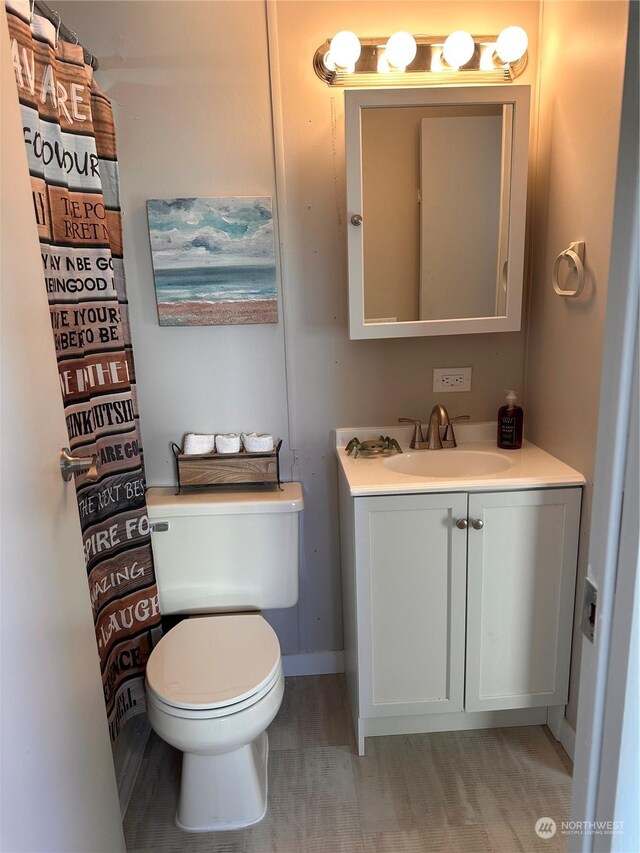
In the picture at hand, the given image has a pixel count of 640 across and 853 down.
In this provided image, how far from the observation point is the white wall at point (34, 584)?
2.93ft

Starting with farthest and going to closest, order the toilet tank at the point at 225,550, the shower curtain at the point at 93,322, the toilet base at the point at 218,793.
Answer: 1. the toilet tank at the point at 225,550
2. the toilet base at the point at 218,793
3. the shower curtain at the point at 93,322

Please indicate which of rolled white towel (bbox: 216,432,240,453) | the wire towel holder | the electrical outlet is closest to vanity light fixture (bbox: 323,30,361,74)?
the wire towel holder

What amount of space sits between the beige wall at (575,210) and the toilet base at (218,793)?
0.98 metres

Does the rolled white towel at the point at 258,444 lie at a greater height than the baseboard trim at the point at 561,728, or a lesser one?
greater

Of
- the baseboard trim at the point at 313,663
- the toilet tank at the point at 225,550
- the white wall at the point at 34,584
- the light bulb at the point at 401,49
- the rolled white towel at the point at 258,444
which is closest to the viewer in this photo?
the white wall at the point at 34,584

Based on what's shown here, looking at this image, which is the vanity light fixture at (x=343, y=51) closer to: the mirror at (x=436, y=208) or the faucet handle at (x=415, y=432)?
the mirror at (x=436, y=208)

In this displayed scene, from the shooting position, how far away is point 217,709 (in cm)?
138

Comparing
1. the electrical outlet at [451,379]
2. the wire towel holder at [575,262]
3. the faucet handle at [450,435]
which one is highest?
the wire towel holder at [575,262]

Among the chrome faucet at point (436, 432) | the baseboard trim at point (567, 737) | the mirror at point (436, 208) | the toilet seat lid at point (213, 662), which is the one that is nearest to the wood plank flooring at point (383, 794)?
the baseboard trim at point (567, 737)

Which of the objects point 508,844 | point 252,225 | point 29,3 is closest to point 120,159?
point 252,225

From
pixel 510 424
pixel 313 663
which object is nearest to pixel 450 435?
pixel 510 424

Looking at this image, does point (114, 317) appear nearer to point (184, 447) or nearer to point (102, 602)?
point (184, 447)

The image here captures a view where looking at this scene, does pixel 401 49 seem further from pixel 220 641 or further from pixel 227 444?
pixel 220 641

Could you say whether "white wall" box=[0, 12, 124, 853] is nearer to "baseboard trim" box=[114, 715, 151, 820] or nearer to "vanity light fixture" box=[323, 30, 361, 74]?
"baseboard trim" box=[114, 715, 151, 820]
